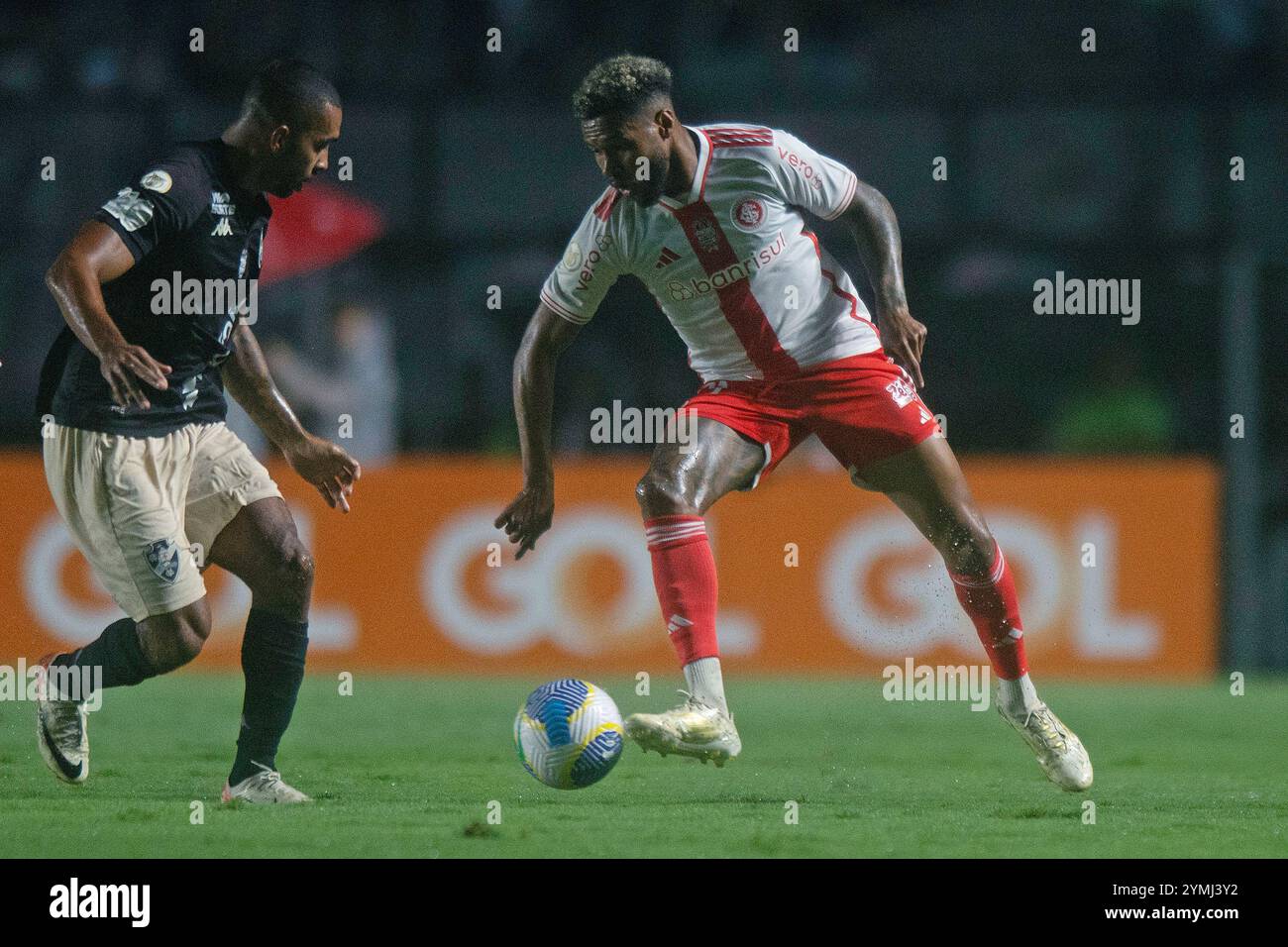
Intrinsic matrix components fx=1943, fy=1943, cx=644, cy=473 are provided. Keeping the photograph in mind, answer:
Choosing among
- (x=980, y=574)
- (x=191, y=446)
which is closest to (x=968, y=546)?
(x=980, y=574)

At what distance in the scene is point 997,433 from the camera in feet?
45.2

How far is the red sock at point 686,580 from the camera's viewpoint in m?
6.33

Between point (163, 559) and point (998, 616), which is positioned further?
→ point (998, 616)

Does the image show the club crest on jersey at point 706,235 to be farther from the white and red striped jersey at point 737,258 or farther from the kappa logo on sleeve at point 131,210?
the kappa logo on sleeve at point 131,210

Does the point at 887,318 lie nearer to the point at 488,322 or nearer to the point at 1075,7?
the point at 488,322

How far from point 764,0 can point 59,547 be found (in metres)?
7.12

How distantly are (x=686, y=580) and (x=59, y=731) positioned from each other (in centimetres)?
211

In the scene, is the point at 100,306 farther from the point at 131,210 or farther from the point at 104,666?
the point at 104,666

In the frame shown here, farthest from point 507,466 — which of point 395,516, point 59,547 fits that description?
point 59,547

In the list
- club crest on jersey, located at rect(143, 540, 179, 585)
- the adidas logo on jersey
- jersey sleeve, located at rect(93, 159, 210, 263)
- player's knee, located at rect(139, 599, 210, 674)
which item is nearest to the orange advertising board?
the adidas logo on jersey

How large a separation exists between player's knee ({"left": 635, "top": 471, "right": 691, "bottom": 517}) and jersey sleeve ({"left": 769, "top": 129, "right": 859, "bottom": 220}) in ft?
3.51

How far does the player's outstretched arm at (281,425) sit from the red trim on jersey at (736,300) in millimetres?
1343

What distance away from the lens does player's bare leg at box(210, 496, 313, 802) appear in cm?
Result: 617

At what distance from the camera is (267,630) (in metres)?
6.29
